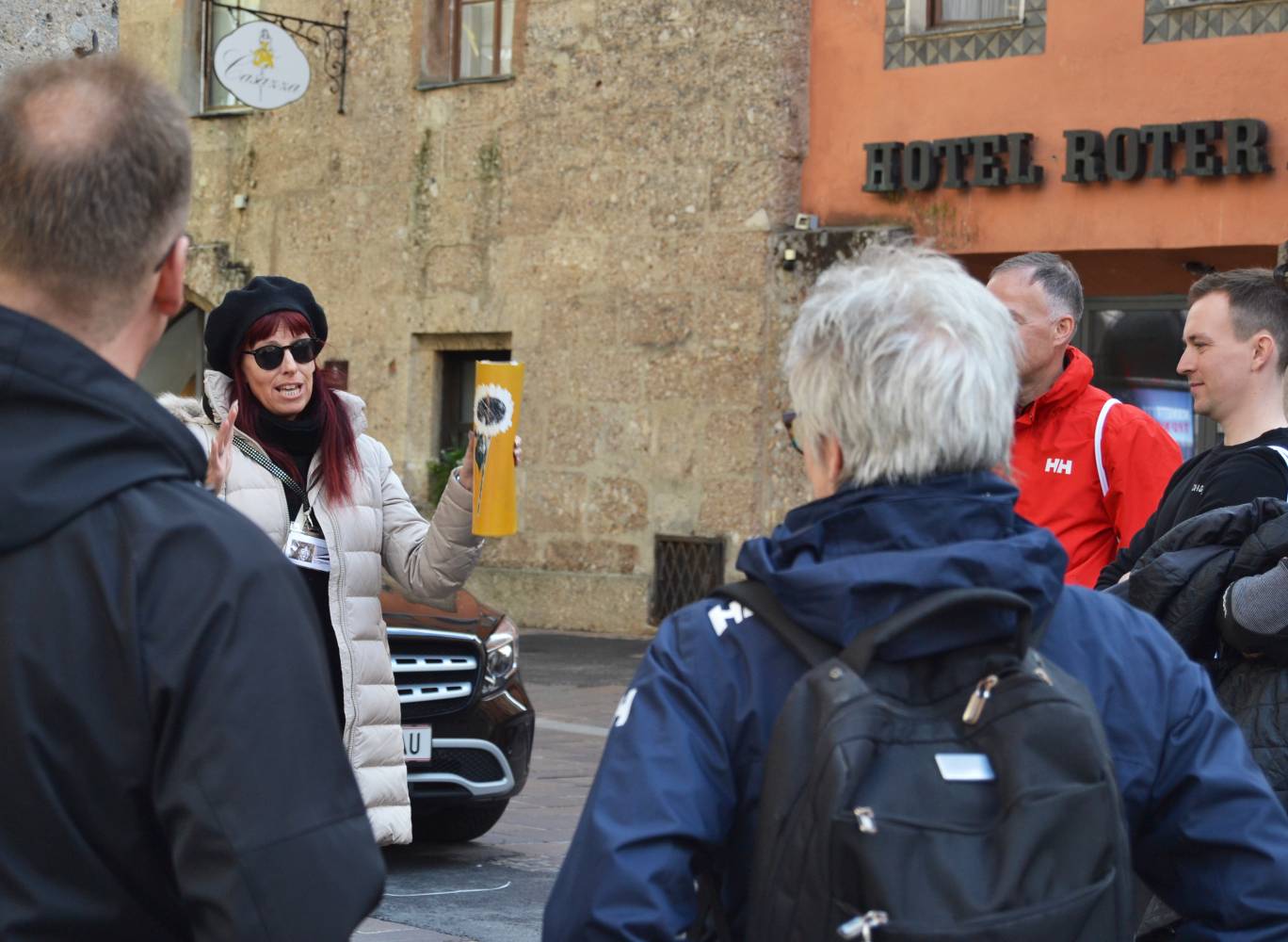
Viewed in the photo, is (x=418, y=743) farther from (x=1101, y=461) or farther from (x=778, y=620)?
(x=778, y=620)

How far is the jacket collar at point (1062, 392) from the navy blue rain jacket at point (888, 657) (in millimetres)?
2731

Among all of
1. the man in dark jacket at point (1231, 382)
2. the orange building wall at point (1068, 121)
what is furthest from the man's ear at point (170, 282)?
the orange building wall at point (1068, 121)

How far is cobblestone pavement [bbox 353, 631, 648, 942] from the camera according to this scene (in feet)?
20.5

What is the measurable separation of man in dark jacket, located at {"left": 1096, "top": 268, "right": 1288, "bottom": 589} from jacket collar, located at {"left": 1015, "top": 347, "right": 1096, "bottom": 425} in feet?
1.99

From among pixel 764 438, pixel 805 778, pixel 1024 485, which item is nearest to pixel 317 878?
pixel 805 778

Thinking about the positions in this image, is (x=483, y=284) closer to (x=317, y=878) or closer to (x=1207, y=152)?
(x=1207, y=152)

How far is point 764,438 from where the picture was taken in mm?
15531

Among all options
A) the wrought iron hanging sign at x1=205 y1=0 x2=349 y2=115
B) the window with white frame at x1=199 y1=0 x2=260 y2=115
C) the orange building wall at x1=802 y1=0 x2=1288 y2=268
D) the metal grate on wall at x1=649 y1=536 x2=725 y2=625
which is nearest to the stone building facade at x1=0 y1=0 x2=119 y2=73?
the orange building wall at x1=802 y1=0 x2=1288 y2=268

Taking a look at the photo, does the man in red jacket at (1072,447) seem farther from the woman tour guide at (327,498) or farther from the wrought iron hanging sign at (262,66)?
the wrought iron hanging sign at (262,66)

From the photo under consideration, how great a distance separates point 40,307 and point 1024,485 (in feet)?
11.6

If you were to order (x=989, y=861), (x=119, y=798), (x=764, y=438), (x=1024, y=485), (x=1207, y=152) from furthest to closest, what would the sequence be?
1. (x=764, y=438)
2. (x=1207, y=152)
3. (x=1024, y=485)
4. (x=989, y=861)
5. (x=119, y=798)

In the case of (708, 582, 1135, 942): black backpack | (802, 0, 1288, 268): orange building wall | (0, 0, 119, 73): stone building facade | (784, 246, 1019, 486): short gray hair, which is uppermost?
(802, 0, 1288, 268): orange building wall

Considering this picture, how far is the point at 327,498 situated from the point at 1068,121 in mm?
10490

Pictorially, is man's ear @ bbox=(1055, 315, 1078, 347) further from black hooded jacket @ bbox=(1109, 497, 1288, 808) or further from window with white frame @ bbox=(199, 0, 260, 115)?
window with white frame @ bbox=(199, 0, 260, 115)
